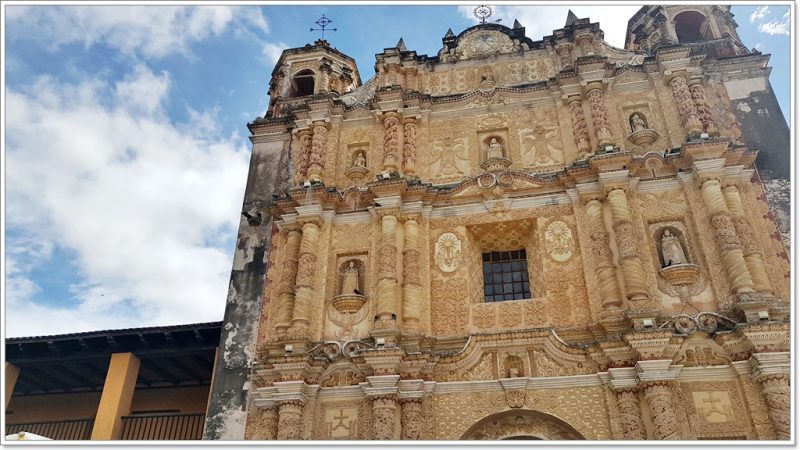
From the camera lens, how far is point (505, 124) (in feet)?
45.8

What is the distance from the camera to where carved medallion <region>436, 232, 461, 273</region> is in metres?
11.9

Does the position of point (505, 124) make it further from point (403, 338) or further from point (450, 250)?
point (403, 338)

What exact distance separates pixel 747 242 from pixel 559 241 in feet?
10.6

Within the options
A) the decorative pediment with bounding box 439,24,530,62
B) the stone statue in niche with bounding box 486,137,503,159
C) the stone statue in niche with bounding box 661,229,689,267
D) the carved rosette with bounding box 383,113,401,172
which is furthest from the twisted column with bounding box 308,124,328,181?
the stone statue in niche with bounding box 661,229,689,267

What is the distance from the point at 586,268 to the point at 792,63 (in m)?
4.58

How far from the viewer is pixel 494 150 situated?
43.9 ft

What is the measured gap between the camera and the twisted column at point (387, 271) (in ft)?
36.2

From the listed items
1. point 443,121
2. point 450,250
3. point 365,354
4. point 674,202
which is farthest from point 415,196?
point 674,202

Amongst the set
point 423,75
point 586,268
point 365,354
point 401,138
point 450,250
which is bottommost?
point 365,354

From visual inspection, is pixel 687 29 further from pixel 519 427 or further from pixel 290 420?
pixel 290 420

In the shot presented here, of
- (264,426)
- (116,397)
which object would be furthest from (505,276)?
(116,397)

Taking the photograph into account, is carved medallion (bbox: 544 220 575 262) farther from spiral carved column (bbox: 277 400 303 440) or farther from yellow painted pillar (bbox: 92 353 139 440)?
yellow painted pillar (bbox: 92 353 139 440)

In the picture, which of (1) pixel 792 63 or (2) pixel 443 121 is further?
(2) pixel 443 121

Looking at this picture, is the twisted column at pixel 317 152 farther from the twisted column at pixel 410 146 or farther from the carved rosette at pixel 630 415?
the carved rosette at pixel 630 415
